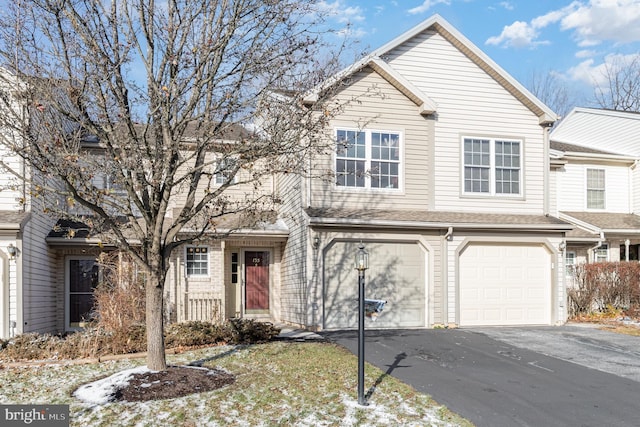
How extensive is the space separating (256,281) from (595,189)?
1216 centimetres

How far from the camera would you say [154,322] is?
841 centimetres

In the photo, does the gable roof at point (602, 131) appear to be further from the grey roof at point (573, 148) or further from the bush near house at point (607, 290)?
the bush near house at point (607, 290)

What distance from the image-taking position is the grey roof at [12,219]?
41.5 ft

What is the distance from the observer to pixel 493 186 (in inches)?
597

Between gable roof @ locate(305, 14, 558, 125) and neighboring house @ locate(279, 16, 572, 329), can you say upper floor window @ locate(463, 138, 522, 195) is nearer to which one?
neighboring house @ locate(279, 16, 572, 329)

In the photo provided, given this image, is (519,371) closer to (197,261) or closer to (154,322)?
(154,322)

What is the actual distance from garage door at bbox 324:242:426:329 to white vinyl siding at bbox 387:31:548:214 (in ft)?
5.54

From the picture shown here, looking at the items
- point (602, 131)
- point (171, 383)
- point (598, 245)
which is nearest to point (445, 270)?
point (598, 245)

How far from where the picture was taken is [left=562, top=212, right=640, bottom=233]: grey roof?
18922 millimetres

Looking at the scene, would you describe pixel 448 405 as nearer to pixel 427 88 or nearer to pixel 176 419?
pixel 176 419

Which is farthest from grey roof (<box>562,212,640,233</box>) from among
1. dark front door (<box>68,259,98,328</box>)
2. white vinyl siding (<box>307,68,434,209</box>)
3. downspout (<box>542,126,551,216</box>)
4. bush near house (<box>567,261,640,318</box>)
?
dark front door (<box>68,259,98,328</box>)

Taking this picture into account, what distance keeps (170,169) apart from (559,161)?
14.4 m

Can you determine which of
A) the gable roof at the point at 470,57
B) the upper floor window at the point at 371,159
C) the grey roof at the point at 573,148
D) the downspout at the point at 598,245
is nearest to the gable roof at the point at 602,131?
the grey roof at the point at 573,148

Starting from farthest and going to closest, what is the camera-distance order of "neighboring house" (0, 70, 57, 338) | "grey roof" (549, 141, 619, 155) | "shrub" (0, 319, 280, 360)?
"grey roof" (549, 141, 619, 155) → "neighboring house" (0, 70, 57, 338) → "shrub" (0, 319, 280, 360)
